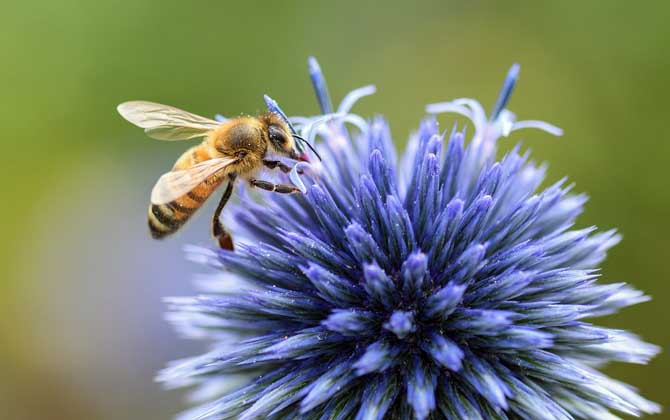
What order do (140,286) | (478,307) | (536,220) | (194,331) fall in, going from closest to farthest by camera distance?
1. (478,307)
2. (536,220)
3. (194,331)
4. (140,286)

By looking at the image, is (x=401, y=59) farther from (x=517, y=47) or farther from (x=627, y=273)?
(x=627, y=273)

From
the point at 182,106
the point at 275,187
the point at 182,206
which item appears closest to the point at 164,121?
the point at 182,206

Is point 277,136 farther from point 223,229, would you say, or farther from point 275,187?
point 223,229

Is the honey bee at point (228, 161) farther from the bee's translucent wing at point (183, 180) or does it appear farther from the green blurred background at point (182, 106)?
the green blurred background at point (182, 106)

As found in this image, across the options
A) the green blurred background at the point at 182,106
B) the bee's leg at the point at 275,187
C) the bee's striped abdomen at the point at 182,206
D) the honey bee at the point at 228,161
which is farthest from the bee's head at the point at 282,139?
the green blurred background at the point at 182,106

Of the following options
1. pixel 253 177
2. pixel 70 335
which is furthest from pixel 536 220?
pixel 70 335

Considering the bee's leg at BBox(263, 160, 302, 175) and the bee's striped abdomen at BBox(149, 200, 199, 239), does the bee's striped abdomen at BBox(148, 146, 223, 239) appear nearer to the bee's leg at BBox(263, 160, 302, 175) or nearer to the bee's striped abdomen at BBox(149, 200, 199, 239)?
the bee's striped abdomen at BBox(149, 200, 199, 239)
